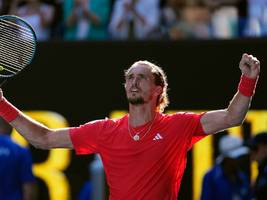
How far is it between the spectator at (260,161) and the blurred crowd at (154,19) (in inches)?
78.3

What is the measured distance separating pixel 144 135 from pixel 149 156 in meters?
0.18

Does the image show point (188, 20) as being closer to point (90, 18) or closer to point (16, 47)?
point (90, 18)

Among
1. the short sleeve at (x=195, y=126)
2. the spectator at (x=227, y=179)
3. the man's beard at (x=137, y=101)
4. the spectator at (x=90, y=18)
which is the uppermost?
the spectator at (x=90, y=18)

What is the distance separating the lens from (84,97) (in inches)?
451

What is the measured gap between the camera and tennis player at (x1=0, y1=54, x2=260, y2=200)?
669 centimetres

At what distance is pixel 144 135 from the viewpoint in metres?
6.87

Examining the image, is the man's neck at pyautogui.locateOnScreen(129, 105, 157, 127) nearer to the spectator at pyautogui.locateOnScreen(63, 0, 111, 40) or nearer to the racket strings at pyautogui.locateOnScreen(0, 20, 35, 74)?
the racket strings at pyautogui.locateOnScreen(0, 20, 35, 74)

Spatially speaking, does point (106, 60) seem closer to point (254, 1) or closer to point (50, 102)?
point (50, 102)

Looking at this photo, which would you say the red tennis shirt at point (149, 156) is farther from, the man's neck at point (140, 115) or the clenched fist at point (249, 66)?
the clenched fist at point (249, 66)

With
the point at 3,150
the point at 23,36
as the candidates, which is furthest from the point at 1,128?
the point at 23,36

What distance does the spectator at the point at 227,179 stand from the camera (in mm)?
10195

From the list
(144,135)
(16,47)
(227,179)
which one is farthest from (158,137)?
(227,179)

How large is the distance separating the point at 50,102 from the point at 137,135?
4.64 metres

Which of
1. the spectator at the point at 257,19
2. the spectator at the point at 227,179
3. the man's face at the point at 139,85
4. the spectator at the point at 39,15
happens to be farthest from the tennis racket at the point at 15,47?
the spectator at the point at 257,19
